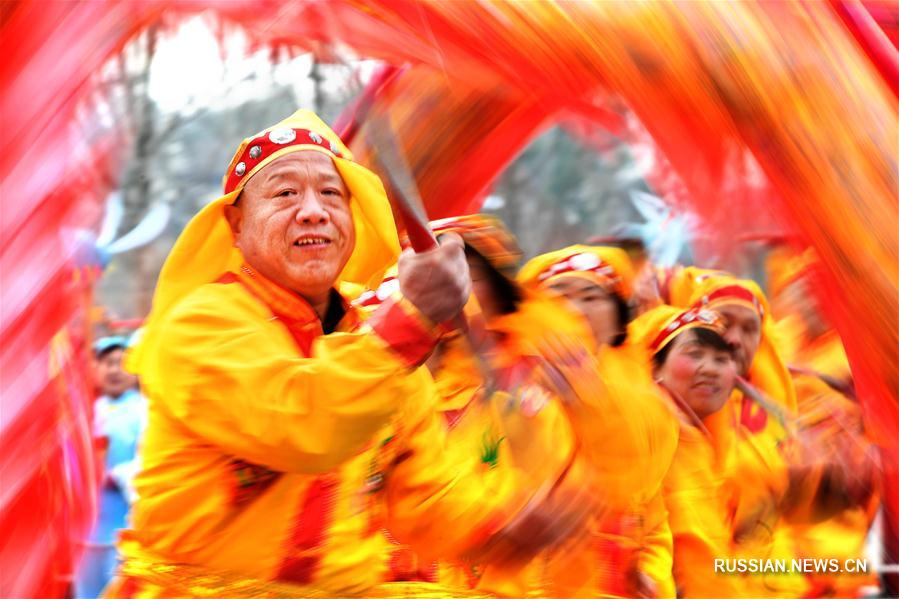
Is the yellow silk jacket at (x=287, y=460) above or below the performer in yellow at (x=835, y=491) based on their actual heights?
below

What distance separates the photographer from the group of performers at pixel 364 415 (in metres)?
2.29

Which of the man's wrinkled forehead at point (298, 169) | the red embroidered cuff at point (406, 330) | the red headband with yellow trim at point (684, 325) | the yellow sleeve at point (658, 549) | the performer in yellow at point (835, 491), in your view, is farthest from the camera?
the performer in yellow at point (835, 491)

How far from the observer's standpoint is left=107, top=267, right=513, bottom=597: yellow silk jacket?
A: 2270mm

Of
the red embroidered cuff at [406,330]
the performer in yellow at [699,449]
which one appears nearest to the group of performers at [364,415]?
the red embroidered cuff at [406,330]

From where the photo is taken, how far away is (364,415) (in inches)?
88.8

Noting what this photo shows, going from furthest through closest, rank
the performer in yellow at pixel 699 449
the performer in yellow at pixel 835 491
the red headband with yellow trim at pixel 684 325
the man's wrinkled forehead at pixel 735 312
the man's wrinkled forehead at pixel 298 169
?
the man's wrinkled forehead at pixel 735 312, the performer in yellow at pixel 835 491, the red headband with yellow trim at pixel 684 325, the performer in yellow at pixel 699 449, the man's wrinkled forehead at pixel 298 169

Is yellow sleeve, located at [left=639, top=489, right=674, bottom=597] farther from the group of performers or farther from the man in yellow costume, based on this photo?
the man in yellow costume

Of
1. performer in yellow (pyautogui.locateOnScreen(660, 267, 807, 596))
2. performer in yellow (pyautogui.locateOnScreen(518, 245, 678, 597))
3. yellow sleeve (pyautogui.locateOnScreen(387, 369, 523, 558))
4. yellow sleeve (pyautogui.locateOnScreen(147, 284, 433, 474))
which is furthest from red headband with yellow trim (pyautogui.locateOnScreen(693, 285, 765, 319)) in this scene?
yellow sleeve (pyautogui.locateOnScreen(147, 284, 433, 474))

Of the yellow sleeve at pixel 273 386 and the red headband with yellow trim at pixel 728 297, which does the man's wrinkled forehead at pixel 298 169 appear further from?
the red headband with yellow trim at pixel 728 297

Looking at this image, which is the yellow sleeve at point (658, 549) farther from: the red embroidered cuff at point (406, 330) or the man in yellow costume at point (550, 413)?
the red embroidered cuff at point (406, 330)

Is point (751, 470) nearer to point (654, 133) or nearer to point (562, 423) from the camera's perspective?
point (562, 423)

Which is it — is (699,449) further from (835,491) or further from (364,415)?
(364,415)

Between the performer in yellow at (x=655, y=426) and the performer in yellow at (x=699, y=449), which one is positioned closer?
the performer in yellow at (x=655, y=426)

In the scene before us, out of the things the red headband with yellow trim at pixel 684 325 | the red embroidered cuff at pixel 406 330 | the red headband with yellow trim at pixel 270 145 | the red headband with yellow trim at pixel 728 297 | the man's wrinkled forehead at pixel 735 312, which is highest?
the red headband with yellow trim at pixel 728 297
